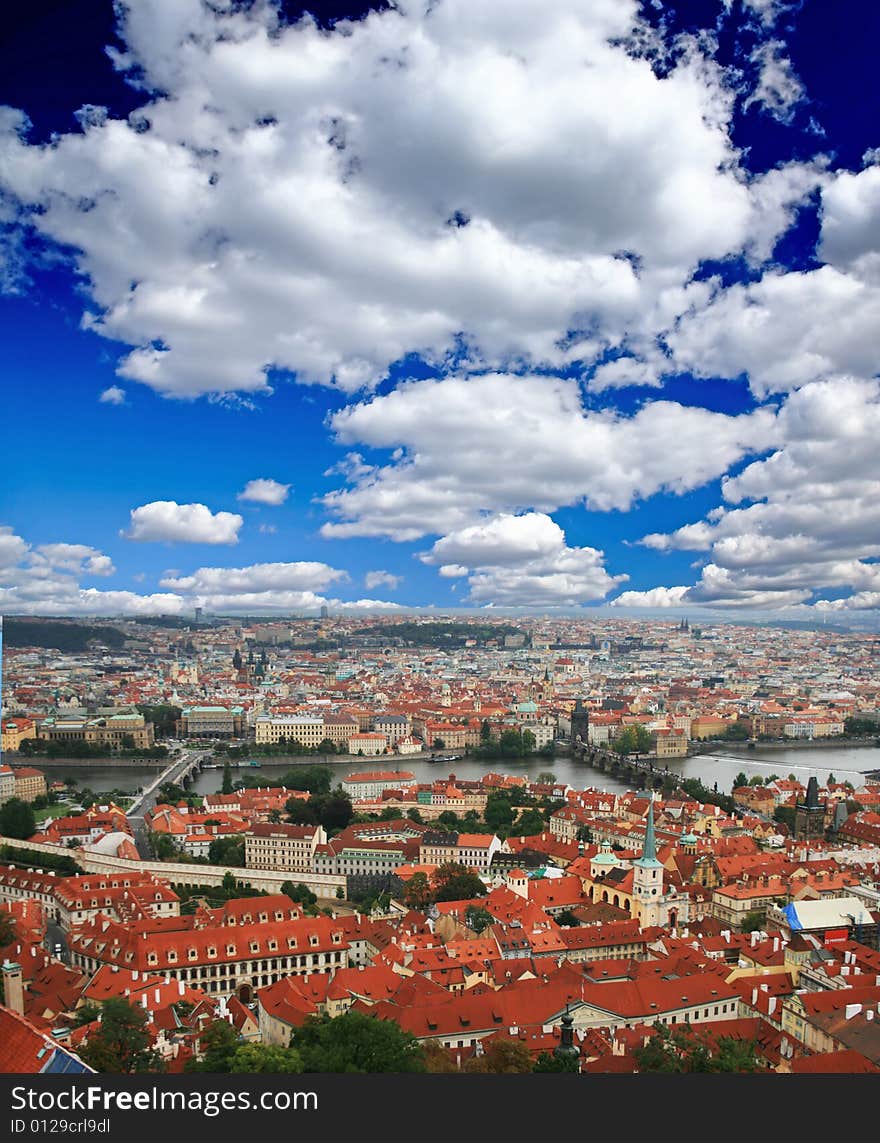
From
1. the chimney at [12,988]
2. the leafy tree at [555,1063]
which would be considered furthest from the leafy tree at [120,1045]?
the leafy tree at [555,1063]

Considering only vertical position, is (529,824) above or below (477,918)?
below

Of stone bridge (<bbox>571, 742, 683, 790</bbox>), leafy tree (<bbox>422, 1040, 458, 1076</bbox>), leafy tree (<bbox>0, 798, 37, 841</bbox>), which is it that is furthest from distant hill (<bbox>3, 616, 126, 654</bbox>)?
leafy tree (<bbox>422, 1040, 458, 1076</bbox>)

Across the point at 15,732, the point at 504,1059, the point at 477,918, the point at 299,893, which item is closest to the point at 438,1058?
the point at 504,1059

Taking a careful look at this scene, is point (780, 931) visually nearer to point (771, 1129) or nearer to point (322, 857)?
point (322, 857)

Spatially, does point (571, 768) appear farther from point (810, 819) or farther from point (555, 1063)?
point (555, 1063)

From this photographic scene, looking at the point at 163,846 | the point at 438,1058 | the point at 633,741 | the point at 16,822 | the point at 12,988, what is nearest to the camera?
the point at 438,1058

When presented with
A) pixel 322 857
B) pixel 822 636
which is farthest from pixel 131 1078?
pixel 822 636
